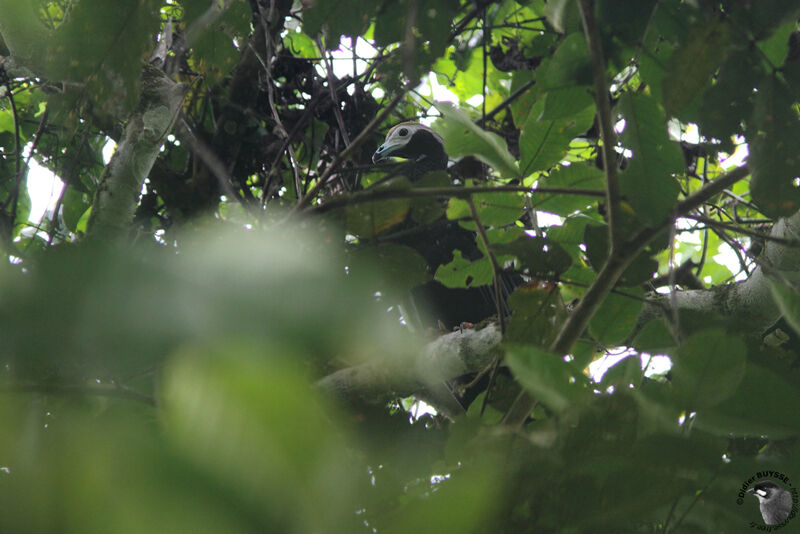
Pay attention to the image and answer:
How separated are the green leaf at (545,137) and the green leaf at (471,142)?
0.26ft

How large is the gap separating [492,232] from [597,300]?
45 cm

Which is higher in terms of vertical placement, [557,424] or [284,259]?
[284,259]

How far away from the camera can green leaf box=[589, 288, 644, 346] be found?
46.3 inches

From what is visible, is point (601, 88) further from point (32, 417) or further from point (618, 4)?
point (32, 417)

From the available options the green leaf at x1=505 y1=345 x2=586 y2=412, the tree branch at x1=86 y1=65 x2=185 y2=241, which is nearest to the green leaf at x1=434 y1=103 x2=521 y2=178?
the green leaf at x1=505 y1=345 x2=586 y2=412

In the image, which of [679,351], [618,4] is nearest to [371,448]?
[679,351]

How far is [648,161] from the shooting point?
100 cm

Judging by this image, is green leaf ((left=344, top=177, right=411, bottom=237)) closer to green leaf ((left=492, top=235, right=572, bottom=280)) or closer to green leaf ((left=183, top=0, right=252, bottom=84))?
green leaf ((left=492, top=235, right=572, bottom=280))

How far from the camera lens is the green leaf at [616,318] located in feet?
3.86

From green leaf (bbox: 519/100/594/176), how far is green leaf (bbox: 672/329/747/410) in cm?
58

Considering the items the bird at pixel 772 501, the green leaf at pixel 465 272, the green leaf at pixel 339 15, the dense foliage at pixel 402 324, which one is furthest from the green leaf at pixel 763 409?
the green leaf at pixel 339 15

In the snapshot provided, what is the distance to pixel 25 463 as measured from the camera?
15.9 inches

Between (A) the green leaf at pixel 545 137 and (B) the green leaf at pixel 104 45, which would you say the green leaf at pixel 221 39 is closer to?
(B) the green leaf at pixel 104 45

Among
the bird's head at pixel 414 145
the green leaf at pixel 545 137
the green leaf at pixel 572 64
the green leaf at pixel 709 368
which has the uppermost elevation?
the bird's head at pixel 414 145
